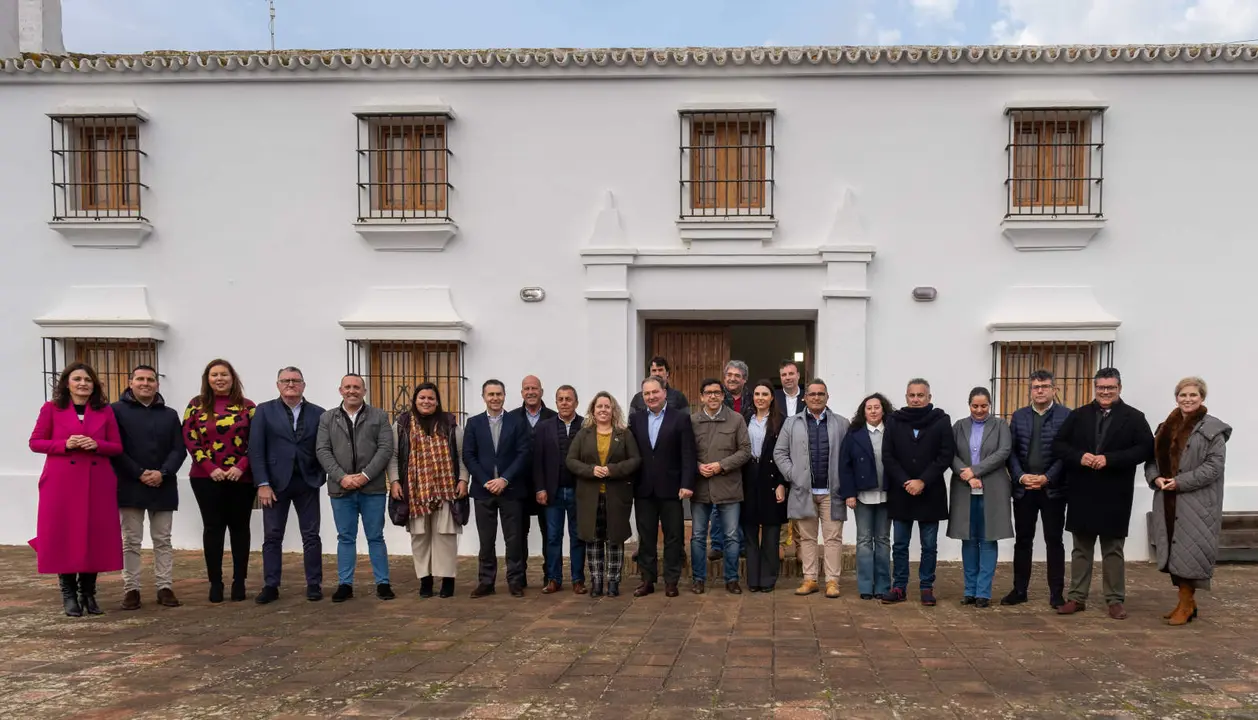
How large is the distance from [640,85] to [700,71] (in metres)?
0.63

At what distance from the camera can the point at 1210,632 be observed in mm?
6016

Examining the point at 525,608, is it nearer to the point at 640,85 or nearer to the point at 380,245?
the point at 380,245

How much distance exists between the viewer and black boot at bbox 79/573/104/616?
6.50m

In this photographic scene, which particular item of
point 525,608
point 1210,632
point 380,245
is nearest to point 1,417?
point 380,245

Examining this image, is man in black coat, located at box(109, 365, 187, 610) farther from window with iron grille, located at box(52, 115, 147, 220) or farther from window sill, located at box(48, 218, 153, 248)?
window with iron grille, located at box(52, 115, 147, 220)

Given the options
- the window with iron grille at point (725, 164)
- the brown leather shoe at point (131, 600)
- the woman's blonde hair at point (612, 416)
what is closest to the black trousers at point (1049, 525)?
the woman's blonde hair at point (612, 416)

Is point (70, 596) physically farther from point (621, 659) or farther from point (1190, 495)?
point (1190, 495)

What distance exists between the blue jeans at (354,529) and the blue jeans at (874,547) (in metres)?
3.70

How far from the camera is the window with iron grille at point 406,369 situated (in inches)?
377

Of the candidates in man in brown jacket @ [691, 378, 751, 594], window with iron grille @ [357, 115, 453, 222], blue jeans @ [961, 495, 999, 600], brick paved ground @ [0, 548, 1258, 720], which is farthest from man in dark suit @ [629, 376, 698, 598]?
window with iron grille @ [357, 115, 453, 222]

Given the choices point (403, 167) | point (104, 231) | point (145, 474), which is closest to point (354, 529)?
point (145, 474)

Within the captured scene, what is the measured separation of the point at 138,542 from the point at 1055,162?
8.98 metres

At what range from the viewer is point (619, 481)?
7.16 meters

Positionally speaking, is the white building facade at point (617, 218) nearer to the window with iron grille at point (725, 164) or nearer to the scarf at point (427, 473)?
the window with iron grille at point (725, 164)
